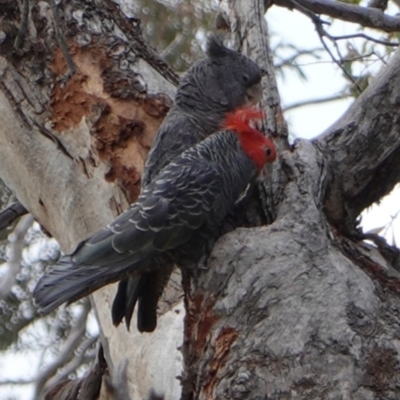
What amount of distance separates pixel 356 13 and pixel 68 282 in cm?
182

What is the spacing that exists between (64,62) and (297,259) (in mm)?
1411

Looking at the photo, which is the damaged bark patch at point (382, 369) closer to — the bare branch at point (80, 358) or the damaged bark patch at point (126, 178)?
the damaged bark patch at point (126, 178)

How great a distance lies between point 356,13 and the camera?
11.5 feet

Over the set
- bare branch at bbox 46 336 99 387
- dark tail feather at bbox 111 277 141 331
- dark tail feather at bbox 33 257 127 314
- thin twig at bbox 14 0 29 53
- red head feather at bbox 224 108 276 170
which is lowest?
dark tail feather at bbox 33 257 127 314

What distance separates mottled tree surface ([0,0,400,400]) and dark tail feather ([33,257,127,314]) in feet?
0.77

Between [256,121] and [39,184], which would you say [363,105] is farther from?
[39,184]

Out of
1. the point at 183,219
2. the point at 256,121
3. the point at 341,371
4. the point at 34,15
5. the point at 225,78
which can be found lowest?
the point at 341,371

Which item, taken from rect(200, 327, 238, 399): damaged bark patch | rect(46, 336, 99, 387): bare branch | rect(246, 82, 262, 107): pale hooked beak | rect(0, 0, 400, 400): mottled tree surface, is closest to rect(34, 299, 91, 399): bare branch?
rect(46, 336, 99, 387): bare branch

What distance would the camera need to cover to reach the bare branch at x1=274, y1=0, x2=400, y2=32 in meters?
3.50

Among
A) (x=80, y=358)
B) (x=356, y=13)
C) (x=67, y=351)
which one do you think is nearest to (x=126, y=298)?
(x=356, y=13)

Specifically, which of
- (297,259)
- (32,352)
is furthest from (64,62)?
(32,352)

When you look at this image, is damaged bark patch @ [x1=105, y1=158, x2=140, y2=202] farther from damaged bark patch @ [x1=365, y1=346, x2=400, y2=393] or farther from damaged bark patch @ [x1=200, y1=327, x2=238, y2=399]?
damaged bark patch @ [x1=365, y1=346, x2=400, y2=393]

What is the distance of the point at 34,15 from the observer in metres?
3.34

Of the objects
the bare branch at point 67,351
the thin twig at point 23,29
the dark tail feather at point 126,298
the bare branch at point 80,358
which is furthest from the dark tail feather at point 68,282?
the bare branch at point 67,351
